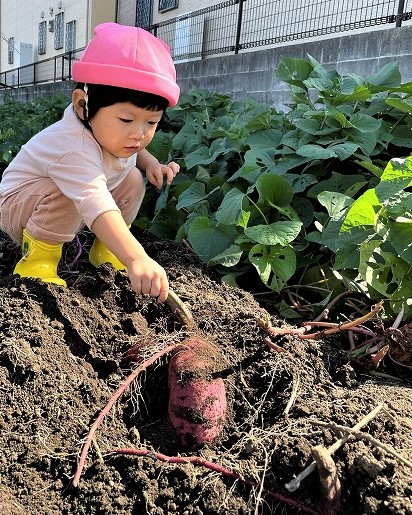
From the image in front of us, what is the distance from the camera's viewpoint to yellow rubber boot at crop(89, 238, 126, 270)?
7.19ft

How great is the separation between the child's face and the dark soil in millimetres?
459

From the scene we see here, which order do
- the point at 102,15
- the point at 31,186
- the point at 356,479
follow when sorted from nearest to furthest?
1. the point at 356,479
2. the point at 31,186
3. the point at 102,15

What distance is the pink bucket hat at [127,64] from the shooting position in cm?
162

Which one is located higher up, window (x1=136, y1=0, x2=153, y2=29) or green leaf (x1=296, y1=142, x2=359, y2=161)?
window (x1=136, y1=0, x2=153, y2=29)

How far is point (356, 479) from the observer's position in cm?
113

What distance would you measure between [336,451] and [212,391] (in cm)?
34

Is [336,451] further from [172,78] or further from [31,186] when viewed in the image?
[31,186]

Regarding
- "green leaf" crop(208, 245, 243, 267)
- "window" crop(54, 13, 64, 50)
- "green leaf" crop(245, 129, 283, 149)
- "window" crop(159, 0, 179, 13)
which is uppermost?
"window" crop(159, 0, 179, 13)

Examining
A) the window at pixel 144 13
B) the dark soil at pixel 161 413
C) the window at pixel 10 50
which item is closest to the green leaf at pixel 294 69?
the dark soil at pixel 161 413

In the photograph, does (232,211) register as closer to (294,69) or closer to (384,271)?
(384,271)

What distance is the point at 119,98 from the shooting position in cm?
166

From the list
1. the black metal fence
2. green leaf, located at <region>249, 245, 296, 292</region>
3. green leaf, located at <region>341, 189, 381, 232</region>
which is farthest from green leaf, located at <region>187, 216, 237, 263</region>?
the black metal fence

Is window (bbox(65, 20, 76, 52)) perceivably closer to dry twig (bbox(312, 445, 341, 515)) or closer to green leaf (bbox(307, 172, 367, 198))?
green leaf (bbox(307, 172, 367, 198))

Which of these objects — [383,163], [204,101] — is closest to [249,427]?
[383,163]
